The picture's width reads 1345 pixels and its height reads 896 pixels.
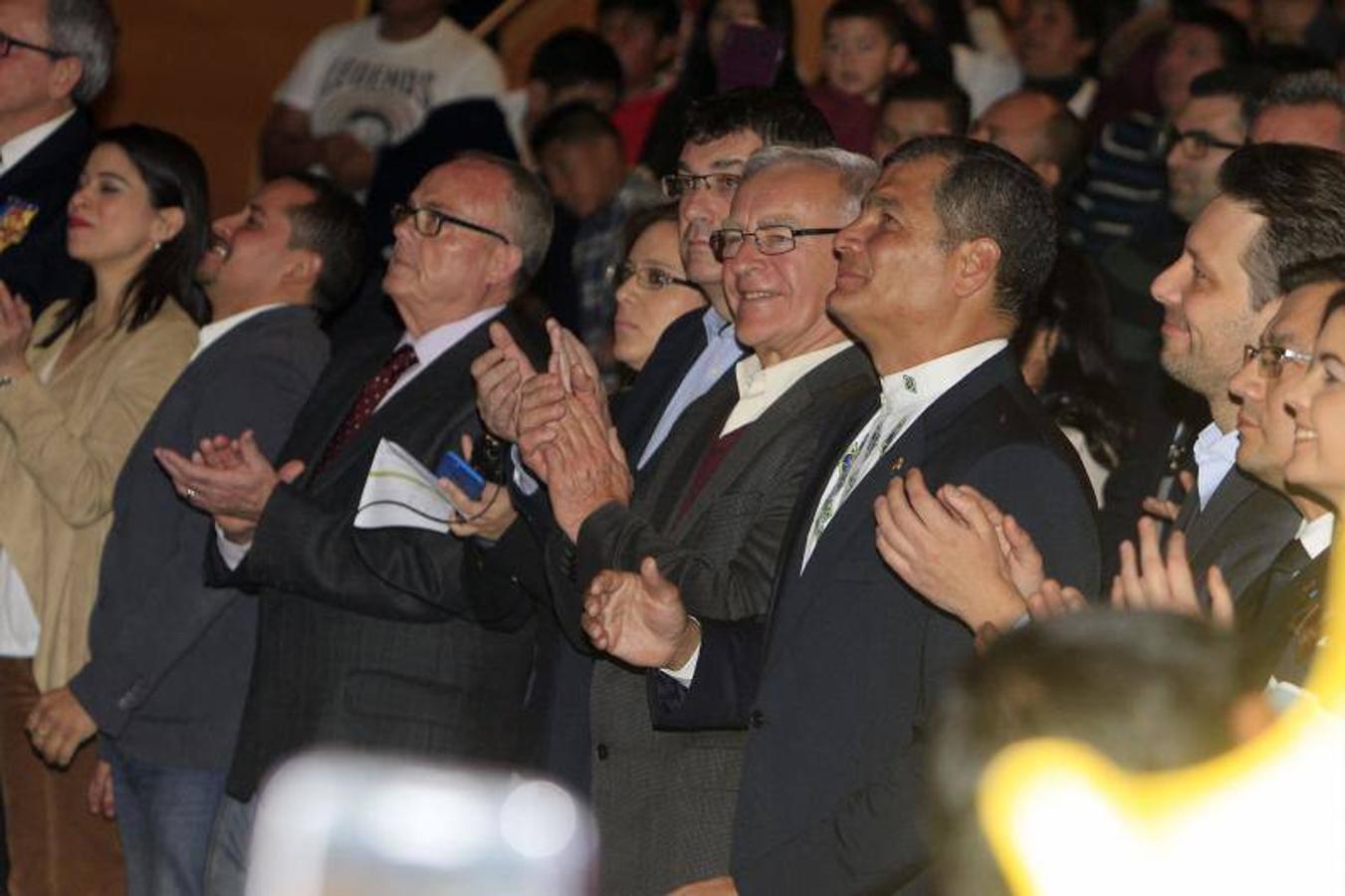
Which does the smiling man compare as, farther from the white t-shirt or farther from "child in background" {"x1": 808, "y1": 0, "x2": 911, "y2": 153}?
the white t-shirt

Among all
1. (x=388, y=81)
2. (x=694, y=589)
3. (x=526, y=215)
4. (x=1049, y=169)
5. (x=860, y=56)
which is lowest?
(x=694, y=589)

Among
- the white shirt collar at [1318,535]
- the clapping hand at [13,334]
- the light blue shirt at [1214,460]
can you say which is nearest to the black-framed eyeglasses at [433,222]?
the clapping hand at [13,334]

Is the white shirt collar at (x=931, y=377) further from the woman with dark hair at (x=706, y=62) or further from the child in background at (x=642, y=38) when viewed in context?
the child in background at (x=642, y=38)

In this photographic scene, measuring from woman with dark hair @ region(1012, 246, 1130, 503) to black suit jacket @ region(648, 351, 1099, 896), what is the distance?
135cm

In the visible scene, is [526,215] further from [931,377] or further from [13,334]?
[931,377]

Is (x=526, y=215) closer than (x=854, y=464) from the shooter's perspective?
No

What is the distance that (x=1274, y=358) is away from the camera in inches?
117

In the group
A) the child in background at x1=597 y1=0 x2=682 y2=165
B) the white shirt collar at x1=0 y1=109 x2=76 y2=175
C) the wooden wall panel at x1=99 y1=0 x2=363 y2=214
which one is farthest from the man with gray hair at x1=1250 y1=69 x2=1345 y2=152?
the wooden wall panel at x1=99 y1=0 x2=363 y2=214

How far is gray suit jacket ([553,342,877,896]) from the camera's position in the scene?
3340 mm

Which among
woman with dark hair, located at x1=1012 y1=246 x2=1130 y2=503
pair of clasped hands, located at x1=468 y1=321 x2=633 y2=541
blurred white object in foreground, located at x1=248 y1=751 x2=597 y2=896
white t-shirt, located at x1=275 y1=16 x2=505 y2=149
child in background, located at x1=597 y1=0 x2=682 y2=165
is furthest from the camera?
child in background, located at x1=597 y1=0 x2=682 y2=165

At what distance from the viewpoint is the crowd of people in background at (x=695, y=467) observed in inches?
117

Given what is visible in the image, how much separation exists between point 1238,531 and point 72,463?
2454 millimetres

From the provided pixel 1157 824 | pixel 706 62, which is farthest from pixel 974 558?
pixel 706 62

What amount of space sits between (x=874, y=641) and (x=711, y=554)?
0.39 metres
